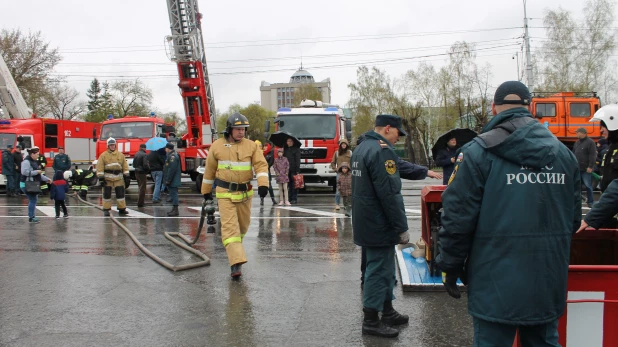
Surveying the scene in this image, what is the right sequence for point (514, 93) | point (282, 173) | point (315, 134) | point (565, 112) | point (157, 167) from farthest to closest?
point (565, 112) → point (315, 134) → point (157, 167) → point (282, 173) → point (514, 93)

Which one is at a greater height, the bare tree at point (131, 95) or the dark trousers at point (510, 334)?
the bare tree at point (131, 95)

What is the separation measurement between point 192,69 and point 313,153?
620cm

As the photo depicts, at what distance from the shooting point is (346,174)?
11.4 m

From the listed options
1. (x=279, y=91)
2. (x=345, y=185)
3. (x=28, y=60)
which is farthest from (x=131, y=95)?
(x=279, y=91)

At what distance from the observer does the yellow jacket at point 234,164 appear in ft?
21.3

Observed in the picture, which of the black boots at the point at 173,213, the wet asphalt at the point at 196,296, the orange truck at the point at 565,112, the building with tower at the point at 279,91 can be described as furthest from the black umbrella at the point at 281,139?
the building with tower at the point at 279,91

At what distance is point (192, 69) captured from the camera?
20.0 meters

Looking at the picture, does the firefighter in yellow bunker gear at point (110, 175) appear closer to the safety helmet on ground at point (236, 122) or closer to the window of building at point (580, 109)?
the safety helmet on ground at point (236, 122)

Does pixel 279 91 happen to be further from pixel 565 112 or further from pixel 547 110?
pixel 565 112

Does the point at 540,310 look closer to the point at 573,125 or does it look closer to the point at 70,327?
the point at 70,327

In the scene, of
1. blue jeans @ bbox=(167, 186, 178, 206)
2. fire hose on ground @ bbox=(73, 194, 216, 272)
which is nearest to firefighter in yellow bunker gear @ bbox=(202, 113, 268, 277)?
fire hose on ground @ bbox=(73, 194, 216, 272)

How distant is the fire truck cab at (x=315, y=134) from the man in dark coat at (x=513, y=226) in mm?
14165

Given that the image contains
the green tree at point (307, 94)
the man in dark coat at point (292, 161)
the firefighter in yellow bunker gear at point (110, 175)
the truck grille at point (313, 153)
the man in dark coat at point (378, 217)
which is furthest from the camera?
the green tree at point (307, 94)

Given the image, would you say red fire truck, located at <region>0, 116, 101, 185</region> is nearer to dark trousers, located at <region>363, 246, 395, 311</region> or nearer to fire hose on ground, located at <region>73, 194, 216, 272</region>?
fire hose on ground, located at <region>73, 194, 216, 272</region>
